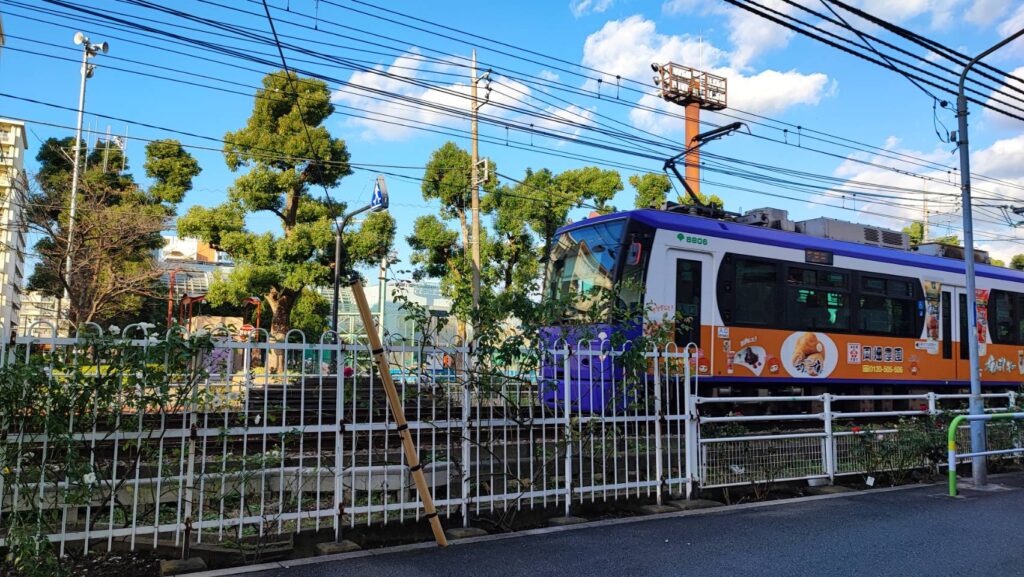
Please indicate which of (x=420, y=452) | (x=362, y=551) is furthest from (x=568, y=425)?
(x=362, y=551)

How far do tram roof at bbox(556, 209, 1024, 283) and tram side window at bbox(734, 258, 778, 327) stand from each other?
16.5 inches

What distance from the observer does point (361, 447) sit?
26.6ft

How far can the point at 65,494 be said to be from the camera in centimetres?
439

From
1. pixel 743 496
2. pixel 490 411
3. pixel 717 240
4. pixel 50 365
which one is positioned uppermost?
pixel 717 240

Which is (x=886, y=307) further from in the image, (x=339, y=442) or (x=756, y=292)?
(x=339, y=442)

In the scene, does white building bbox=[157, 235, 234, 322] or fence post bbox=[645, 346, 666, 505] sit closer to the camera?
fence post bbox=[645, 346, 666, 505]

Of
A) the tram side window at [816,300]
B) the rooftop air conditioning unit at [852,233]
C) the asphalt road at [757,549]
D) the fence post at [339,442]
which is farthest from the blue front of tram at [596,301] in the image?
the rooftop air conditioning unit at [852,233]

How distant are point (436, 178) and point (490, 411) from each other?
823 inches

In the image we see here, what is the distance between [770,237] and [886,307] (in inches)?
125

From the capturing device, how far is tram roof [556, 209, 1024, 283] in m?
10.3

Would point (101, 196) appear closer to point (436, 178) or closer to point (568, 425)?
point (436, 178)

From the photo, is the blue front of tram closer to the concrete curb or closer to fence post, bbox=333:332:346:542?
the concrete curb

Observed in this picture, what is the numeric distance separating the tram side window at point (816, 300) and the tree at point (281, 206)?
45.8 ft

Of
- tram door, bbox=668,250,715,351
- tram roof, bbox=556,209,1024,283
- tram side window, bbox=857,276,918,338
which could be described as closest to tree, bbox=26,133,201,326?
tram roof, bbox=556,209,1024,283
